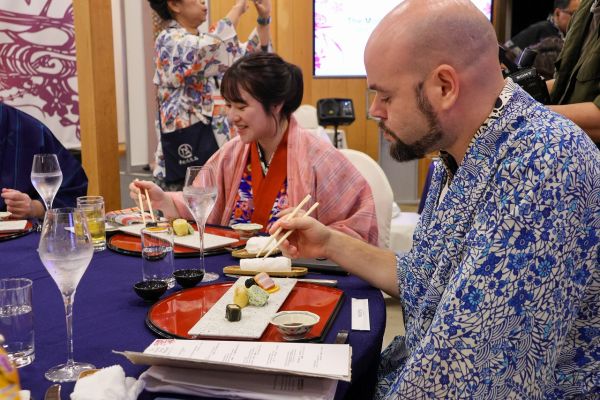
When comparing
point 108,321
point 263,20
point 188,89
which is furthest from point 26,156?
point 108,321

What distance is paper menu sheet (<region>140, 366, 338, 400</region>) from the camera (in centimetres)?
84

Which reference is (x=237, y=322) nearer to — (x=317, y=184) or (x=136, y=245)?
(x=136, y=245)

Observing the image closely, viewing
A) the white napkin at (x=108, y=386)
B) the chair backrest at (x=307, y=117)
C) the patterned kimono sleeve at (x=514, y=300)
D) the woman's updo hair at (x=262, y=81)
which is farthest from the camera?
the chair backrest at (x=307, y=117)

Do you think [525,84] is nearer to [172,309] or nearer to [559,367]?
[559,367]

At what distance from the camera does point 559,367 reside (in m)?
1.03

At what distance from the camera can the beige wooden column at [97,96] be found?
123 inches

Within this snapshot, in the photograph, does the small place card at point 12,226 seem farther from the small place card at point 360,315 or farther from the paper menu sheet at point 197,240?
the small place card at point 360,315

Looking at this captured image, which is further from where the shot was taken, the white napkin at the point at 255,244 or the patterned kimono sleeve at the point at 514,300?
the white napkin at the point at 255,244

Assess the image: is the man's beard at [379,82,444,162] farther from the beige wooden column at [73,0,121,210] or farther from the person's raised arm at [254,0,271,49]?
the beige wooden column at [73,0,121,210]

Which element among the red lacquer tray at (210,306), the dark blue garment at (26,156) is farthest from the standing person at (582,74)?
the dark blue garment at (26,156)

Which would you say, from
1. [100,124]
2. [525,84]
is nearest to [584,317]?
[525,84]

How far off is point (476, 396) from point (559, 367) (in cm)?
20

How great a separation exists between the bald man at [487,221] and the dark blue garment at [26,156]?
1597 mm

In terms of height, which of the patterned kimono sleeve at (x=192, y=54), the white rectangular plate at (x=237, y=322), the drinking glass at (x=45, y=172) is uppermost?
the patterned kimono sleeve at (x=192, y=54)
